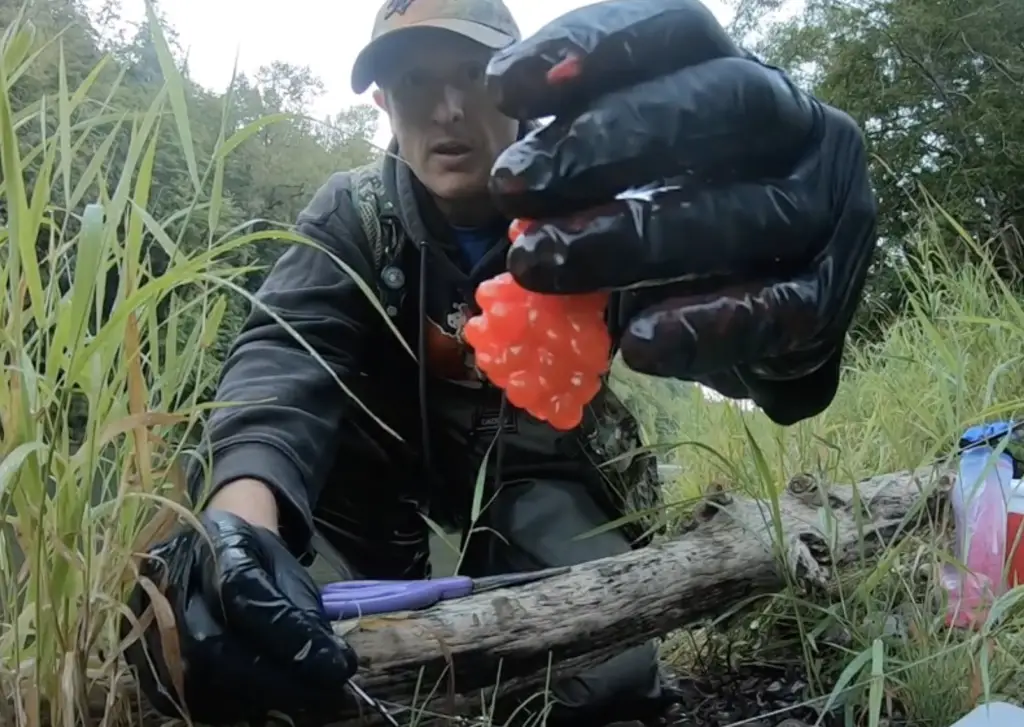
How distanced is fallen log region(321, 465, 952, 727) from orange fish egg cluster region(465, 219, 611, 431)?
148mm

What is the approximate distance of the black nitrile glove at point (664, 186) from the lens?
1.39 feet

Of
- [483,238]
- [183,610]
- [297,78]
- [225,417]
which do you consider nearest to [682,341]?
[183,610]

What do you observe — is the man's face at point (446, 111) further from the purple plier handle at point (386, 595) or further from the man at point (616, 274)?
the purple plier handle at point (386, 595)

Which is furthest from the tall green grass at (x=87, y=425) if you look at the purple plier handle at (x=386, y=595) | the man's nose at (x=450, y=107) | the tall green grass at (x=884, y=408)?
the tall green grass at (x=884, y=408)

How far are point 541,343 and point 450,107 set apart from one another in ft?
1.24

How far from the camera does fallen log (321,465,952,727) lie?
1.78 feet

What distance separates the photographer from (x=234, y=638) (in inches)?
17.5

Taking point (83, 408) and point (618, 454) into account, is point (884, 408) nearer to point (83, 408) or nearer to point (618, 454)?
point (618, 454)

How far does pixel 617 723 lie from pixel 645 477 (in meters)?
0.29

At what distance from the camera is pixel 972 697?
0.67 meters

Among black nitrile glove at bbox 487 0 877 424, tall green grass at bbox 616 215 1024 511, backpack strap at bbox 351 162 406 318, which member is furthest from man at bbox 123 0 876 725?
tall green grass at bbox 616 215 1024 511

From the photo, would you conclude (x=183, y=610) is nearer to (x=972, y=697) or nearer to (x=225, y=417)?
(x=225, y=417)

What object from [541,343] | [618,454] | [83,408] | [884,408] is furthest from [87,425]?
[884,408]

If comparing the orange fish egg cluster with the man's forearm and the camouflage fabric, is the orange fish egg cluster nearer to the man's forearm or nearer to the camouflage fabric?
the man's forearm
